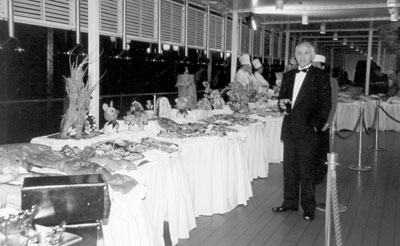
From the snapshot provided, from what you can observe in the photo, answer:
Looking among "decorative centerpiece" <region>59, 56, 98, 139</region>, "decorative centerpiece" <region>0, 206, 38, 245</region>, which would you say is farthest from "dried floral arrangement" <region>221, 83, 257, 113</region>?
"decorative centerpiece" <region>0, 206, 38, 245</region>

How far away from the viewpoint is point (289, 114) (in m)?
4.01

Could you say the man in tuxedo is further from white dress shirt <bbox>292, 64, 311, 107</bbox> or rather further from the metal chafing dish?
the metal chafing dish

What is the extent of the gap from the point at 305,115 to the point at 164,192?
1.46 meters

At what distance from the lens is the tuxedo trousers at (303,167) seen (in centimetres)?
391

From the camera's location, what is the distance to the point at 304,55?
391 cm

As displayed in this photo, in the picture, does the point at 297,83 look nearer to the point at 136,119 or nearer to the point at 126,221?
the point at 136,119

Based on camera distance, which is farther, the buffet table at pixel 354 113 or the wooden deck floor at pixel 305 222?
the buffet table at pixel 354 113

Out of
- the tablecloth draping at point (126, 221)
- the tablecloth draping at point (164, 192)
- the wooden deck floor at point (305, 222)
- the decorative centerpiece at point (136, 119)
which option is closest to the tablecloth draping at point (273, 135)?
the wooden deck floor at point (305, 222)

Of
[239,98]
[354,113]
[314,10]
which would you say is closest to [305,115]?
[239,98]

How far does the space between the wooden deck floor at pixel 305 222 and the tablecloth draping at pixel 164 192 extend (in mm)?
154

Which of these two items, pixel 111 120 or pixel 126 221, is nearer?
pixel 126 221

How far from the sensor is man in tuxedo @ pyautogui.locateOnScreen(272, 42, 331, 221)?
390 centimetres

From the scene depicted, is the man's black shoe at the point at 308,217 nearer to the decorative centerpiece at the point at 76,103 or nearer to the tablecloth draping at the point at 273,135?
the decorative centerpiece at the point at 76,103

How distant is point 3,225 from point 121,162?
Result: 50.3 inches
